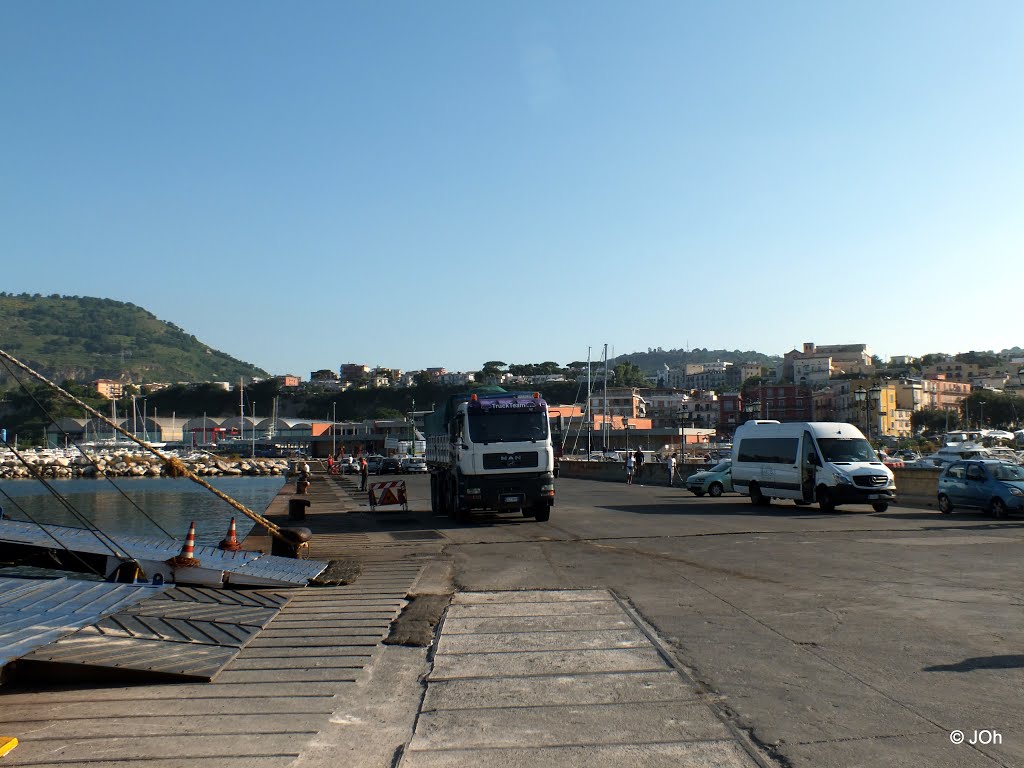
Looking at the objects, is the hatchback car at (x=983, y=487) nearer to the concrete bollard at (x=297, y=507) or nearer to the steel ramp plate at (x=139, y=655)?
the concrete bollard at (x=297, y=507)

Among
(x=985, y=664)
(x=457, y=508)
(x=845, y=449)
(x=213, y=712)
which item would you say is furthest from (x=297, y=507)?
(x=985, y=664)

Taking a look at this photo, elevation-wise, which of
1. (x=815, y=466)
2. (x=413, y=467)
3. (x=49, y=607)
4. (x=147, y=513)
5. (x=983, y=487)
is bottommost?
(x=413, y=467)

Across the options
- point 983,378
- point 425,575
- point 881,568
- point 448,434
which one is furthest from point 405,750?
point 983,378

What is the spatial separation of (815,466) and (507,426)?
947 cm

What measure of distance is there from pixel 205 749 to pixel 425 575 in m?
7.62

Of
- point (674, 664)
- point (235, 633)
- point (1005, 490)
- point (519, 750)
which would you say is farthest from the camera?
point (1005, 490)

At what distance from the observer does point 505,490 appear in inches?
861

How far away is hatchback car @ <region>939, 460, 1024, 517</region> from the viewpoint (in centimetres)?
2150

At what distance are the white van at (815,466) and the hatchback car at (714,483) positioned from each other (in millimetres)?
5362

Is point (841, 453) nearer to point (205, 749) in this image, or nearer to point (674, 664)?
point (674, 664)

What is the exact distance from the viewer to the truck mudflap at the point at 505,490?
71.4ft

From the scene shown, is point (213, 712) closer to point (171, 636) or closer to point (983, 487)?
point (171, 636)

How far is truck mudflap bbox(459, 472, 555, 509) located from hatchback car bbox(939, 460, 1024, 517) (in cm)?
1075

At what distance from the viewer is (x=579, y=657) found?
7516 mm
